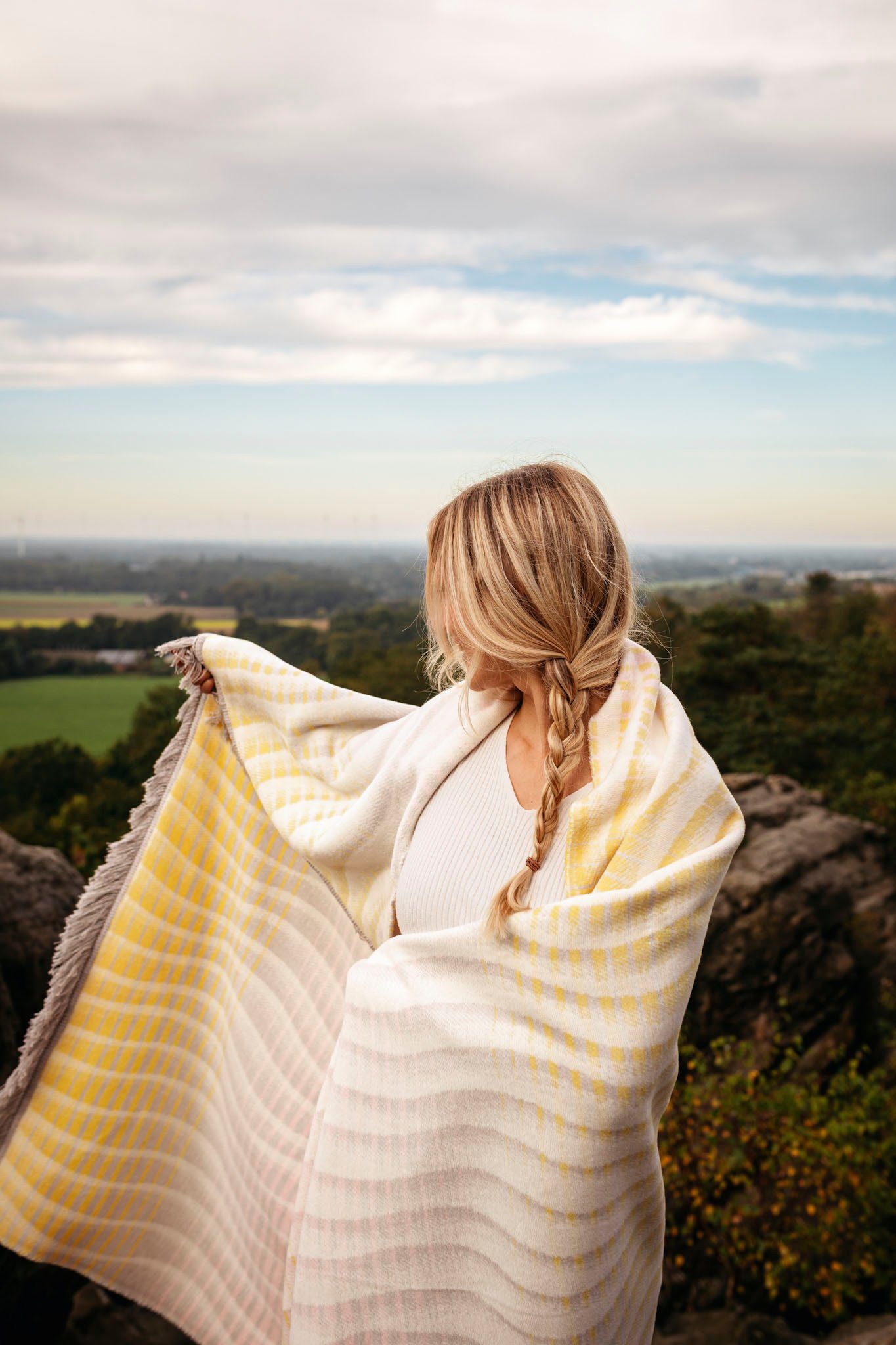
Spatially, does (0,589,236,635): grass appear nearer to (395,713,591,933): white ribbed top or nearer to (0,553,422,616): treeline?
(0,553,422,616): treeline

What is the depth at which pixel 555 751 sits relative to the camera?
1.59 meters

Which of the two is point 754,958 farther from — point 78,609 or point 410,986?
point 78,609

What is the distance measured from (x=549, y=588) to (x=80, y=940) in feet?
4.98

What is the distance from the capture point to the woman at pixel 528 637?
62.2 inches

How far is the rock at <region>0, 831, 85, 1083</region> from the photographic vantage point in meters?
3.00

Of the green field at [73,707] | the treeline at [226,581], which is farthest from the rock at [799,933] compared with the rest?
the green field at [73,707]

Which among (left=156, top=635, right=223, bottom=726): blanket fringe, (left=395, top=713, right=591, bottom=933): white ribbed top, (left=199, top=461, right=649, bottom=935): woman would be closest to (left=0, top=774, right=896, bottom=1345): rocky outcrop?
(left=156, top=635, right=223, bottom=726): blanket fringe

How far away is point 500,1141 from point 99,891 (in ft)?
4.22

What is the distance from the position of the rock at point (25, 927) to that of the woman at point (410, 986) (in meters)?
0.83

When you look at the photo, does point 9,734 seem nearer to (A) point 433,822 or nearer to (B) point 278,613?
(B) point 278,613

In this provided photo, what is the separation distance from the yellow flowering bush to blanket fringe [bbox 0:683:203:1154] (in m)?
2.76

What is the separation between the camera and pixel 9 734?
20266mm

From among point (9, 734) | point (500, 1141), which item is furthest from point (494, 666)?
point (9, 734)

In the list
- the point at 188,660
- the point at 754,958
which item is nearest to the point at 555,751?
the point at 188,660
